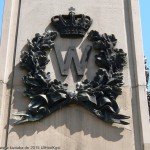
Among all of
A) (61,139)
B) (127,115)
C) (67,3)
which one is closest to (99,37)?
(67,3)

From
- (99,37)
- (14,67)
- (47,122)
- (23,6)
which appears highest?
(23,6)

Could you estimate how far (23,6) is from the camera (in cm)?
1051

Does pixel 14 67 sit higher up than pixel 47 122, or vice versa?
pixel 14 67

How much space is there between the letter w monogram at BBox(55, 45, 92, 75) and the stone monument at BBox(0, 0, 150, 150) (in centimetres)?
3

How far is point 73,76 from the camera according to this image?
30.2 feet

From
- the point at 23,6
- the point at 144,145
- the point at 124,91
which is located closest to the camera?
the point at 144,145

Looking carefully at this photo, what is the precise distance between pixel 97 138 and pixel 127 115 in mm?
966

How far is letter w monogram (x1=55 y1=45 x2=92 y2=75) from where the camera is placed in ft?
30.3

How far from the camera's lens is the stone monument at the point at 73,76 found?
27.8 feet

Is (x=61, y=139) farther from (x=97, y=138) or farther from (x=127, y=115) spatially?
(x=127, y=115)

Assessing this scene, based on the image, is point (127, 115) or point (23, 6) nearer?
point (127, 115)

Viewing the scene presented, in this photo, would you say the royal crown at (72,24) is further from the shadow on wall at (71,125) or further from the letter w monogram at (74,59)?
the shadow on wall at (71,125)

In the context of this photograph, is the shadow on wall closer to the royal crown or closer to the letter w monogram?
the letter w monogram

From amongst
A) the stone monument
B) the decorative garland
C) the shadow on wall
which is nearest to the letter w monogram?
the stone monument
